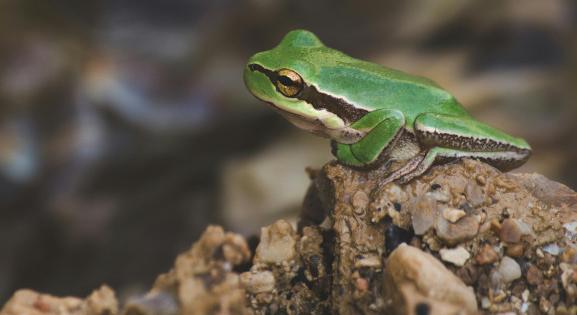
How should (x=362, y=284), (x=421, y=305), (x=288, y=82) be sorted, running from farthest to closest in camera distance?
1. (x=288, y=82)
2. (x=362, y=284)
3. (x=421, y=305)

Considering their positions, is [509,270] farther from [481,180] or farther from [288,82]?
[288,82]

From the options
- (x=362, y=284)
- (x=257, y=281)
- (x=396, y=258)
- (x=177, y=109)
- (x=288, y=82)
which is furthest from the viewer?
(x=177, y=109)

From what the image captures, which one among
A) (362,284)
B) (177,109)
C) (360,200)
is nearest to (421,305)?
(362,284)

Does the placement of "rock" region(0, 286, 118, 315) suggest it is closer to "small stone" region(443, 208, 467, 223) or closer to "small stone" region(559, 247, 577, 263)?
"small stone" region(443, 208, 467, 223)

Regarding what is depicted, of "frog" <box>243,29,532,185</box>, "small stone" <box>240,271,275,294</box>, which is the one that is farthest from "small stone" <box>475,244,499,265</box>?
"small stone" <box>240,271,275,294</box>

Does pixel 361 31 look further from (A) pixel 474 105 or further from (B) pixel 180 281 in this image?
(B) pixel 180 281

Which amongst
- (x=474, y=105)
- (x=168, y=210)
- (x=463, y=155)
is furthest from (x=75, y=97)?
(x=463, y=155)
